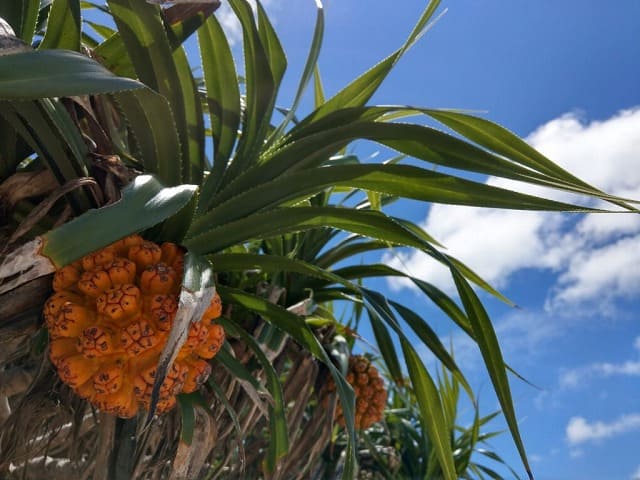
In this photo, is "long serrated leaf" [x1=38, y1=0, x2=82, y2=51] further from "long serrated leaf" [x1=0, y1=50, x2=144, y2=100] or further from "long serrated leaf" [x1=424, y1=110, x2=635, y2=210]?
"long serrated leaf" [x1=424, y1=110, x2=635, y2=210]

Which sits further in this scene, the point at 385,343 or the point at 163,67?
the point at 385,343

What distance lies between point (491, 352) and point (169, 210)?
587 millimetres

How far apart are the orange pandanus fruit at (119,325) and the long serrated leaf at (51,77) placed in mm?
252

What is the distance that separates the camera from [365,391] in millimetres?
1876

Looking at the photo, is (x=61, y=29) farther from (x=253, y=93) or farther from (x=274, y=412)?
(x=274, y=412)

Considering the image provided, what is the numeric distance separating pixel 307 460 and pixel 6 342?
972 mm

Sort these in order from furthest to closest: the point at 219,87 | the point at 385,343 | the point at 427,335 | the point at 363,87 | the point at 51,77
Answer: the point at 385,343
the point at 427,335
the point at 363,87
the point at 219,87
the point at 51,77

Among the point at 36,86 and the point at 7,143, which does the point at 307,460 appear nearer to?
the point at 7,143

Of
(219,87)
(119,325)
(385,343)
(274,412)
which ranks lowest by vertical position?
(119,325)

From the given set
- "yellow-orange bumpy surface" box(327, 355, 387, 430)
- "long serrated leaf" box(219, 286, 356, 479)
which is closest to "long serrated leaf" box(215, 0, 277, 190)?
"long serrated leaf" box(219, 286, 356, 479)

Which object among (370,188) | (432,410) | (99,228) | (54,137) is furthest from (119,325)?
(432,410)


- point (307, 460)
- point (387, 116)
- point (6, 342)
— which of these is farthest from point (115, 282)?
point (307, 460)

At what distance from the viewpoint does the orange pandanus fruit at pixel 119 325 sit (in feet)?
2.85

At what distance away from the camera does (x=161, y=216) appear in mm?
804
